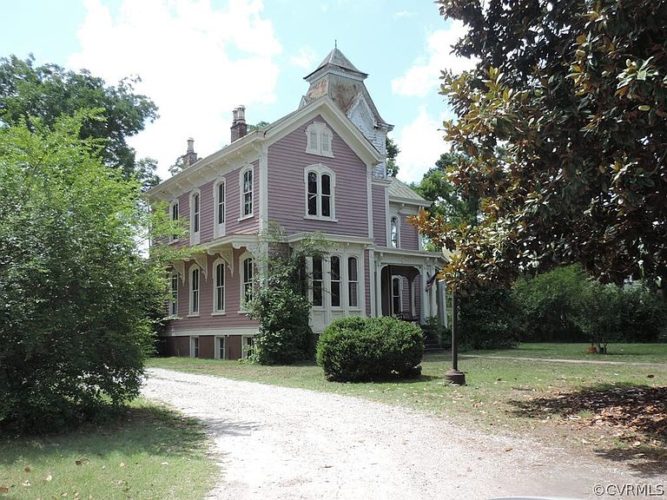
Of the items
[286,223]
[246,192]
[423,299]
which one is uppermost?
[246,192]

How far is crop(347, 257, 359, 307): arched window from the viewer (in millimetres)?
21922

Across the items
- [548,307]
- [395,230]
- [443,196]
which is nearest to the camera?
[395,230]

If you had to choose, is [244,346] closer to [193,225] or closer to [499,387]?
[193,225]

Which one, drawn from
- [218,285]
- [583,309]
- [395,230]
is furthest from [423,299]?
[218,285]

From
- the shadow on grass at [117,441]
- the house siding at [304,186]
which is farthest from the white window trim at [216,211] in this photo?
the shadow on grass at [117,441]

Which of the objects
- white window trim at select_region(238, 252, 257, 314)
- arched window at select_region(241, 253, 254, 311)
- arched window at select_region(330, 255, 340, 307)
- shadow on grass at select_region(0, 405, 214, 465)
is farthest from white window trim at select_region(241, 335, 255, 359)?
shadow on grass at select_region(0, 405, 214, 465)

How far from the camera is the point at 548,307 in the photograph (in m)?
32.9

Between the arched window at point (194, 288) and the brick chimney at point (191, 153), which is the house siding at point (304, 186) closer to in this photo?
the arched window at point (194, 288)

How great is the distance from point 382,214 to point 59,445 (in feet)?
62.6

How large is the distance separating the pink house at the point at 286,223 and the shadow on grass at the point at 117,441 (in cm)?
→ 1154

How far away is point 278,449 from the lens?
7.10 metres

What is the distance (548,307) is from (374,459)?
28.6 metres

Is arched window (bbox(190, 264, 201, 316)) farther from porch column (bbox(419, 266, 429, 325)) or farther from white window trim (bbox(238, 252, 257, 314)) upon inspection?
porch column (bbox(419, 266, 429, 325))

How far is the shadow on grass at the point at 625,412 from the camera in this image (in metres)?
6.51
